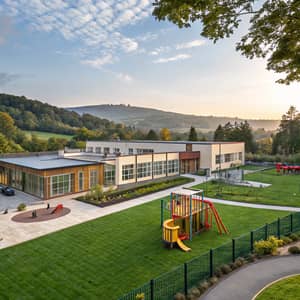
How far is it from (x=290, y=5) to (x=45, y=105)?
3469 inches

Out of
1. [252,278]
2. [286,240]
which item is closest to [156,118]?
[286,240]

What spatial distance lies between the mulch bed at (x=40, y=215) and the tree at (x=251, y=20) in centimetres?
1451

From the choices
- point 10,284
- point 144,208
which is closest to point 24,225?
point 10,284

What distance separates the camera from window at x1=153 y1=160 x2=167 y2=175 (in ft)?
99.0

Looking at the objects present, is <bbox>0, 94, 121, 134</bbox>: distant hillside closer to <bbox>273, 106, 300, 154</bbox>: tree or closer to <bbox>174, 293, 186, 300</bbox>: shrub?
<bbox>273, 106, 300, 154</bbox>: tree

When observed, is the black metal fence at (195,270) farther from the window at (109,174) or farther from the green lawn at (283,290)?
the window at (109,174)

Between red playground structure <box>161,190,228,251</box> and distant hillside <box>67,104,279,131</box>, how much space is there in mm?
124477

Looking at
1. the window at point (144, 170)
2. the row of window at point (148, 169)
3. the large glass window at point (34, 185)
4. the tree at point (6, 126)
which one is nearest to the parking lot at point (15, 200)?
the large glass window at point (34, 185)

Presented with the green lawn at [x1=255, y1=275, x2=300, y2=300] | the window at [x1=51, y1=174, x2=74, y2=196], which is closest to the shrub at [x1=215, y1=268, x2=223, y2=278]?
the green lawn at [x1=255, y1=275, x2=300, y2=300]

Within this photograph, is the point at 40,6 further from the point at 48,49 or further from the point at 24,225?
the point at 48,49

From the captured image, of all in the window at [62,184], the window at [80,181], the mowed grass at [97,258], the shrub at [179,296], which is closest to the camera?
the shrub at [179,296]

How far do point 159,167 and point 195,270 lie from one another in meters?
22.5

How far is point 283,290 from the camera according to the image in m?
7.33

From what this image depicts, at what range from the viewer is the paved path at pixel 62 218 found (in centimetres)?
1330
